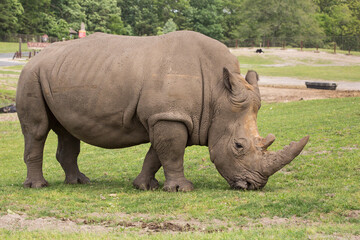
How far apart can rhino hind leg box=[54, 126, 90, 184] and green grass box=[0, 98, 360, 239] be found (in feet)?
1.05

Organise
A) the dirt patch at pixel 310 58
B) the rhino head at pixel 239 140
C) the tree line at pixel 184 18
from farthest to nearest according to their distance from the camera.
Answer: the tree line at pixel 184 18 < the dirt patch at pixel 310 58 < the rhino head at pixel 239 140

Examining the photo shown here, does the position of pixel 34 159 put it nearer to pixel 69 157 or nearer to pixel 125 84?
pixel 69 157

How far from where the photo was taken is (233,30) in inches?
3546

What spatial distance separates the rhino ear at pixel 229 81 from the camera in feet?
27.8

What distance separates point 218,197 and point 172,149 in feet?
3.69

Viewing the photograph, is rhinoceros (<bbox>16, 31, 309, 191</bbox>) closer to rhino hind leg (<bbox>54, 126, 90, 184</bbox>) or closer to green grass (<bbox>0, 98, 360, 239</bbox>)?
green grass (<bbox>0, 98, 360, 239</bbox>)

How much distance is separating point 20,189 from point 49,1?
7588 centimetres

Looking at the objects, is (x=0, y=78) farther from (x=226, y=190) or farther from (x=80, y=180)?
(x=226, y=190)

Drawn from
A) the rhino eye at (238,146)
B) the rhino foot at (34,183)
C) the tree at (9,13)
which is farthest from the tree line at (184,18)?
the rhino eye at (238,146)

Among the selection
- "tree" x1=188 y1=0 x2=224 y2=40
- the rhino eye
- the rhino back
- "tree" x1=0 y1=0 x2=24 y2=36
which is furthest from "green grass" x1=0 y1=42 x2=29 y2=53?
the rhino eye

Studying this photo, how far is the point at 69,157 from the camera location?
10.2 metres

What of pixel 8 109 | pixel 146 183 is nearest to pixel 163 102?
pixel 146 183

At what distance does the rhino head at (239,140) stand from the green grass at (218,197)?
315mm

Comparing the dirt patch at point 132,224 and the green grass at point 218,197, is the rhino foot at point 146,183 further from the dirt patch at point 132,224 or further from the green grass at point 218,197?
the dirt patch at point 132,224
